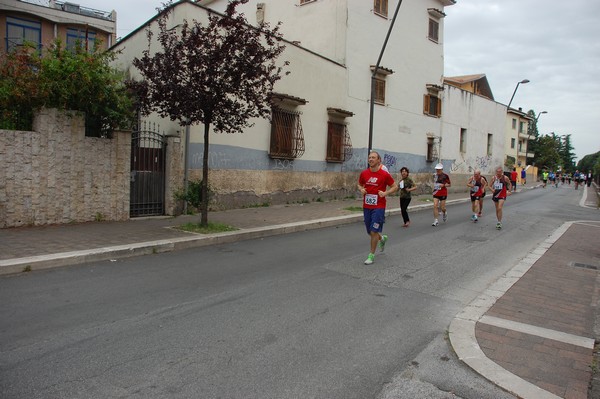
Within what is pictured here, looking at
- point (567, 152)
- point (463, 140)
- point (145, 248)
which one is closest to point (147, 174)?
point (145, 248)

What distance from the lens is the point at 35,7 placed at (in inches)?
1100

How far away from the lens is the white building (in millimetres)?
13859

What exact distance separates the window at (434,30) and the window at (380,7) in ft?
15.1

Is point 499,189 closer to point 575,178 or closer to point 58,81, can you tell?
point 58,81

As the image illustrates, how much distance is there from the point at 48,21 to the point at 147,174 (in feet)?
79.6

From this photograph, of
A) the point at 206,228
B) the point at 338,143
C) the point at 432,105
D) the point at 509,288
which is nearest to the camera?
the point at 509,288

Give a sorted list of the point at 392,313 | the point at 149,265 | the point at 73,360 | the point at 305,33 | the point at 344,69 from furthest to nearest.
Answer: the point at 305,33
the point at 344,69
the point at 149,265
the point at 392,313
the point at 73,360

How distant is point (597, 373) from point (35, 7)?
34168 mm

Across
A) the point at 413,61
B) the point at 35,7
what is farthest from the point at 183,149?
the point at 35,7

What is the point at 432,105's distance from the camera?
2419cm

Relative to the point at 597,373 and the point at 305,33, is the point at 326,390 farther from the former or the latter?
the point at 305,33

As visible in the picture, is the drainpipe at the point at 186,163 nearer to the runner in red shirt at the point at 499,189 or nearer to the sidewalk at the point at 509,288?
the sidewalk at the point at 509,288

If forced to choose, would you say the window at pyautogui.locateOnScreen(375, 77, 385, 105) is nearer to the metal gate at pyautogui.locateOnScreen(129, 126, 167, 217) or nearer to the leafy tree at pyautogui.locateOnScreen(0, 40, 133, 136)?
the metal gate at pyautogui.locateOnScreen(129, 126, 167, 217)

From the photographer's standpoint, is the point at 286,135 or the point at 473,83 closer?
the point at 286,135
